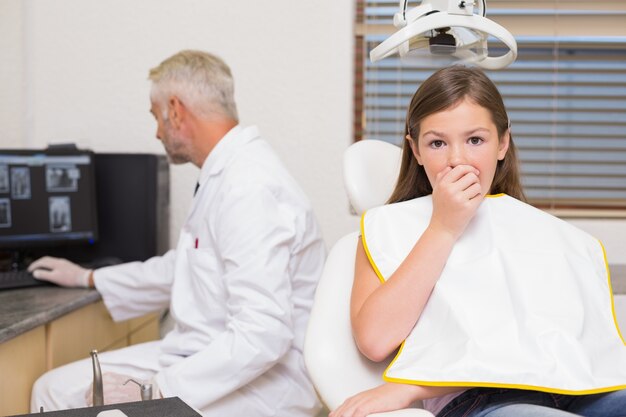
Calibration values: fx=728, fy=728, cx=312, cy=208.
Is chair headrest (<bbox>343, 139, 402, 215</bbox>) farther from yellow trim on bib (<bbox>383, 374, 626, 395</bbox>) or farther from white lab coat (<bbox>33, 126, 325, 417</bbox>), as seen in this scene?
yellow trim on bib (<bbox>383, 374, 626, 395</bbox>)

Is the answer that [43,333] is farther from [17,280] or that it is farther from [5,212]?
[5,212]

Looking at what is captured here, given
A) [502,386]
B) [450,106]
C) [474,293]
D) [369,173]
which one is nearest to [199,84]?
[369,173]

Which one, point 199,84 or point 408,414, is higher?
point 199,84

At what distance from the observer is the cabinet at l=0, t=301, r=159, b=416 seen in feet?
5.93

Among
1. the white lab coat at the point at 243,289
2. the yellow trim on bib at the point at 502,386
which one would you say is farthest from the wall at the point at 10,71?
the yellow trim on bib at the point at 502,386

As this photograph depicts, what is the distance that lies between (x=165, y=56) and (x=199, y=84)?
63 centimetres

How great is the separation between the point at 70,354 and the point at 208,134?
765mm

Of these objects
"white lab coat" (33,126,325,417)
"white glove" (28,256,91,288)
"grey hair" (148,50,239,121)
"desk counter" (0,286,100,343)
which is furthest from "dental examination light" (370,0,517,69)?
"white glove" (28,256,91,288)

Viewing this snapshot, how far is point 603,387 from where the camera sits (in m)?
1.23

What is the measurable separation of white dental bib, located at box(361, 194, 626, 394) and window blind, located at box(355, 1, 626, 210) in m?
1.22

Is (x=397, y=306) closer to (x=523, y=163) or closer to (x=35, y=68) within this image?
(x=523, y=163)

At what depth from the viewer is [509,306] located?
1317mm

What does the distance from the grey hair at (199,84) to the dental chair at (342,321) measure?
63 centimetres

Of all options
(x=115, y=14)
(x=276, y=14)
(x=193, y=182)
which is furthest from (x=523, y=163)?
(x=115, y=14)
